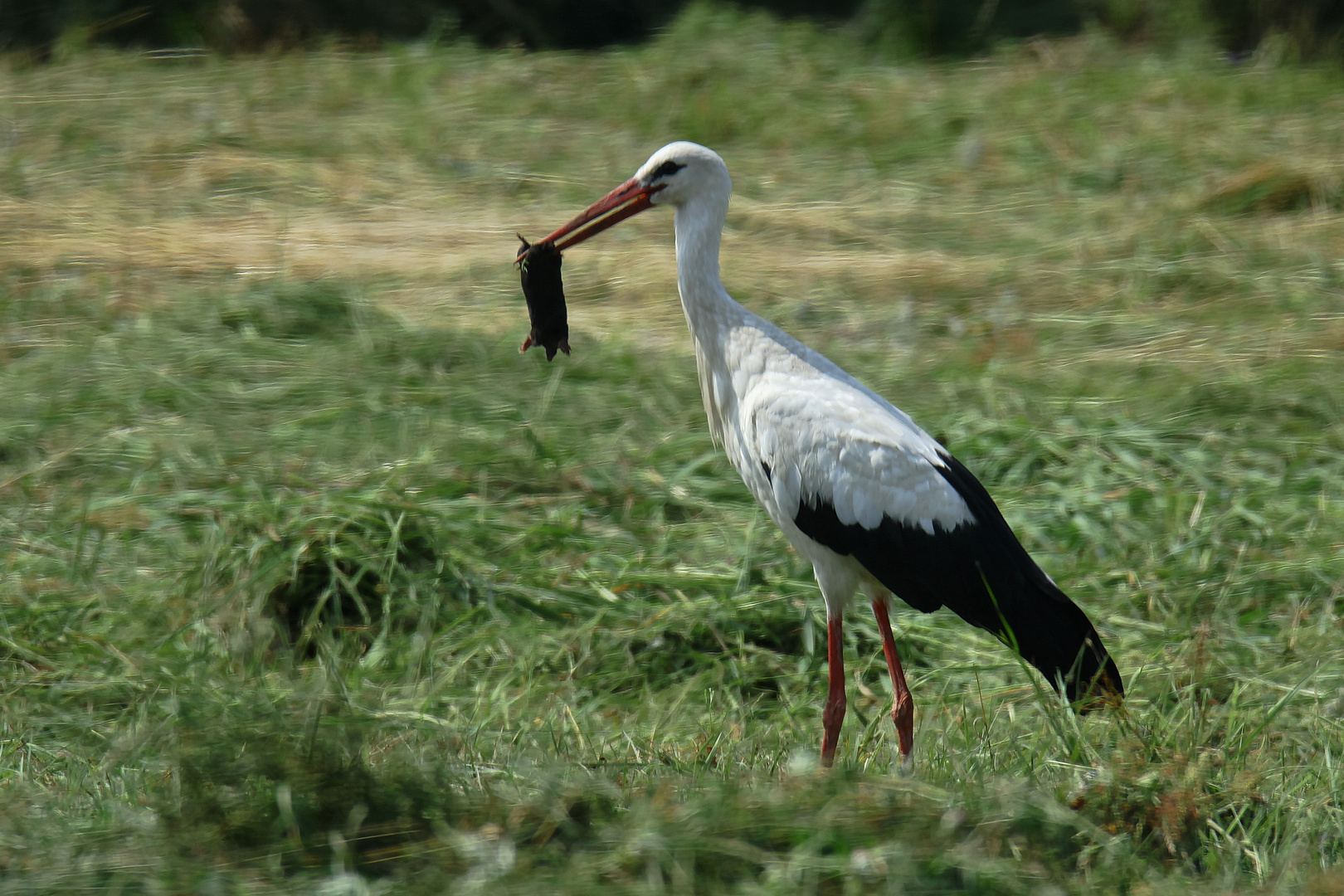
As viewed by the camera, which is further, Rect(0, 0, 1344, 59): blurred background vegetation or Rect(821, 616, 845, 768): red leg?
Rect(0, 0, 1344, 59): blurred background vegetation

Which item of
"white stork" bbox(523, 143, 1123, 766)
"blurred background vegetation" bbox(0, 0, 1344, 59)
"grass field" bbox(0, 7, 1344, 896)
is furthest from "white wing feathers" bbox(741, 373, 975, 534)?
"blurred background vegetation" bbox(0, 0, 1344, 59)

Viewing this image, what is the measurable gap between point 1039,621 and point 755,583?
0.94 m

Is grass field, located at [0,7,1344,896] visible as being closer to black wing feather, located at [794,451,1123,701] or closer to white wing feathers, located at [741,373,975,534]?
black wing feather, located at [794,451,1123,701]

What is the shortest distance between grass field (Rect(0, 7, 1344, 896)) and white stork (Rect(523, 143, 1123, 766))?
187 mm

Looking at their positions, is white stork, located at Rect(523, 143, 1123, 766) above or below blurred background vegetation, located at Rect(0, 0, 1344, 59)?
below

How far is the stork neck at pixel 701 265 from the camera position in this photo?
3.22 m

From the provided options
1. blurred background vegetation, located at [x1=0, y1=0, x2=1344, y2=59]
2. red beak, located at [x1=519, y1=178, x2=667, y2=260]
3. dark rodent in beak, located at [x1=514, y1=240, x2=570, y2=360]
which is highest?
blurred background vegetation, located at [x1=0, y1=0, x2=1344, y2=59]

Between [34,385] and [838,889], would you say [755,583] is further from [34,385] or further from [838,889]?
[34,385]

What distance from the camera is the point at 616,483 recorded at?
4254 millimetres

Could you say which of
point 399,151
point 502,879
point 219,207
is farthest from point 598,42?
point 502,879

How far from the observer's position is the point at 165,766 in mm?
2303

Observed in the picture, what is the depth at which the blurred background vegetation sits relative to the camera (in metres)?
9.34

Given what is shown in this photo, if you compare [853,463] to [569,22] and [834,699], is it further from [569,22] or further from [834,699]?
[569,22]

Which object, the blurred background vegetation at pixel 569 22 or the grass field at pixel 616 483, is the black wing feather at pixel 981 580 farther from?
the blurred background vegetation at pixel 569 22
